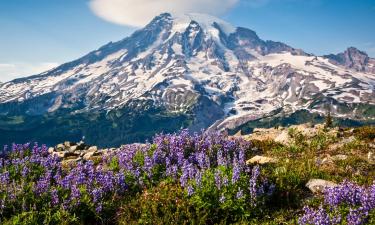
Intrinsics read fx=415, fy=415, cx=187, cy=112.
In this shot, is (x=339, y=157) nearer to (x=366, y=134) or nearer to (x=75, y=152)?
(x=366, y=134)

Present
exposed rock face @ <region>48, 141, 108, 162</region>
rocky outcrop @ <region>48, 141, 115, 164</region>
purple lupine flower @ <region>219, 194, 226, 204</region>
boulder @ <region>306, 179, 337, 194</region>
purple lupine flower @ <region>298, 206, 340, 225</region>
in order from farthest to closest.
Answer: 1. exposed rock face @ <region>48, 141, 108, 162</region>
2. rocky outcrop @ <region>48, 141, 115, 164</region>
3. boulder @ <region>306, 179, 337, 194</region>
4. purple lupine flower @ <region>219, 194, 226, 204</region>
5. purple lupine flower @ <region>298, 206, 340, 225</region>

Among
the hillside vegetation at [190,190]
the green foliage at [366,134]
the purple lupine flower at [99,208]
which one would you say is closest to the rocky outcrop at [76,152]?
the hillside vegetation at [190,190]

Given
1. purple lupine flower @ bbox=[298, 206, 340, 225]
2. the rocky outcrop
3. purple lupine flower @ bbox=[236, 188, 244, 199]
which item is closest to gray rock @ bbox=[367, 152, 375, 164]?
purple lupine flower @ bbox=[236, 188, 244, 199]

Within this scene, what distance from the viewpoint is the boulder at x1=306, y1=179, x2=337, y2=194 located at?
10995 mm

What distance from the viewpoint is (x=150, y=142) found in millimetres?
15438

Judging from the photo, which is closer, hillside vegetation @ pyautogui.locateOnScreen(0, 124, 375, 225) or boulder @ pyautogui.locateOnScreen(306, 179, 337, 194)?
hillside vegetation @ pyautogui.locateOnScreen(0, 124, 375, 225)

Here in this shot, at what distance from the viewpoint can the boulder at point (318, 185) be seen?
11.0m

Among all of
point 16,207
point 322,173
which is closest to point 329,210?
point 322,173

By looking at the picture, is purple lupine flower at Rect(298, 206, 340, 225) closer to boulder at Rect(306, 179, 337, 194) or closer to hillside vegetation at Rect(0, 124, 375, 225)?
hillside vegetation at Rect(0, 124, 375, 225)

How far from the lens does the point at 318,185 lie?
11.2 m

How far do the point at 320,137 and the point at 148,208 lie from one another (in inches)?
423

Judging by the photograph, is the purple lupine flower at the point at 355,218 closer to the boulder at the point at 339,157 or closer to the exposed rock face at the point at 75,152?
the boulder at the point at 339,157

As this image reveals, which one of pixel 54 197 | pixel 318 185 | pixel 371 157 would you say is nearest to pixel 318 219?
pixel 318 185

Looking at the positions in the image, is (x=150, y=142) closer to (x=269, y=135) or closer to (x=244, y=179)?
(x=244, y=179)
